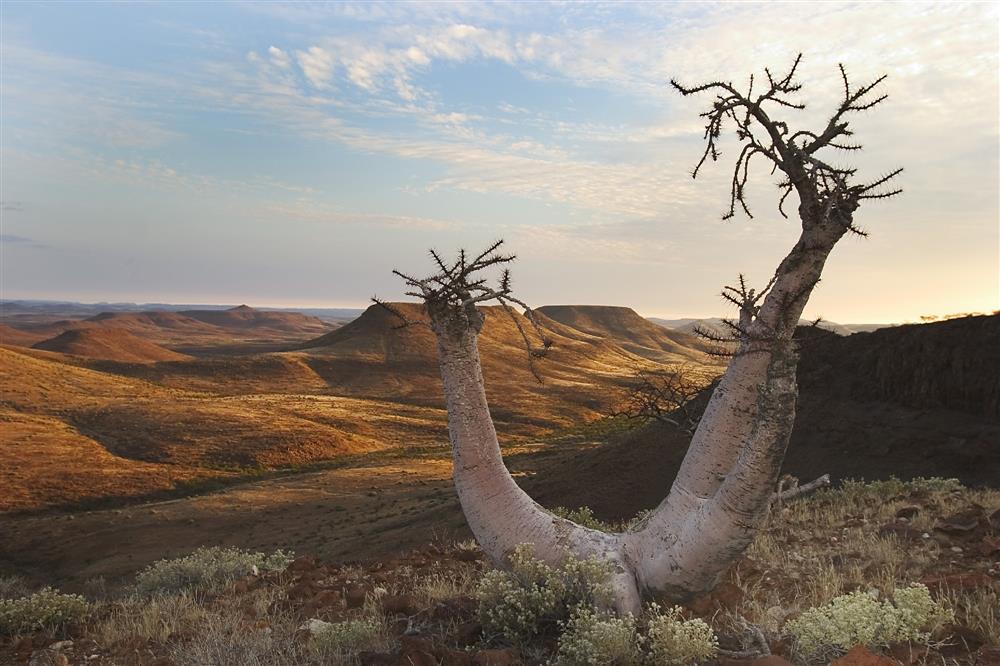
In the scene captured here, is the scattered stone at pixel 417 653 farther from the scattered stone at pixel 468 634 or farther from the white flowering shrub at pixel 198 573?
the white flowering shrub at pixel 198 573

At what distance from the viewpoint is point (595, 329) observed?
495 ft

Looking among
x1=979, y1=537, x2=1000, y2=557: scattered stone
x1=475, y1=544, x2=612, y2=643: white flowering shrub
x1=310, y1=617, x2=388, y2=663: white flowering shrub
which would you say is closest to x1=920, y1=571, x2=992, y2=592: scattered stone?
x1=979, y1=537, x2=1000, y2=557: scattered stone

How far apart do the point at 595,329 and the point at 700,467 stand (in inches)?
5817

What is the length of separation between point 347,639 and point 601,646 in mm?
1852

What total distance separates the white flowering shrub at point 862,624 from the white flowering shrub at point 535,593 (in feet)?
4.24

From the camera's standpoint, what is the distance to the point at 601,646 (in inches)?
150

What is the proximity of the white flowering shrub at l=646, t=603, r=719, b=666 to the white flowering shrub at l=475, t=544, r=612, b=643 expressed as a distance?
1.90 feet

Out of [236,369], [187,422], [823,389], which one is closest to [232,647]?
[823,389]

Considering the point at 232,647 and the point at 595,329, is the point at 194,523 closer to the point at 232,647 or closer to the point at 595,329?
the point at 232,647

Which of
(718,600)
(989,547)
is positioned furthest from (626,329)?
(718,600)

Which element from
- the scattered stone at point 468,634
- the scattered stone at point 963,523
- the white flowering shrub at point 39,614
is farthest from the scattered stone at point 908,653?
the white flowering shrub at point 39,614

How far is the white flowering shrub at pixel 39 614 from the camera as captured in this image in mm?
6336

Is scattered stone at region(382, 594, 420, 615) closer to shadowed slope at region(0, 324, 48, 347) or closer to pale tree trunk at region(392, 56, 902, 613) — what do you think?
pale tree trunk at region(392, 56, 902, 613)

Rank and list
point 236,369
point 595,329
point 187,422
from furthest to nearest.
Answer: point 595,329 < point 236,369 < point 187,422
